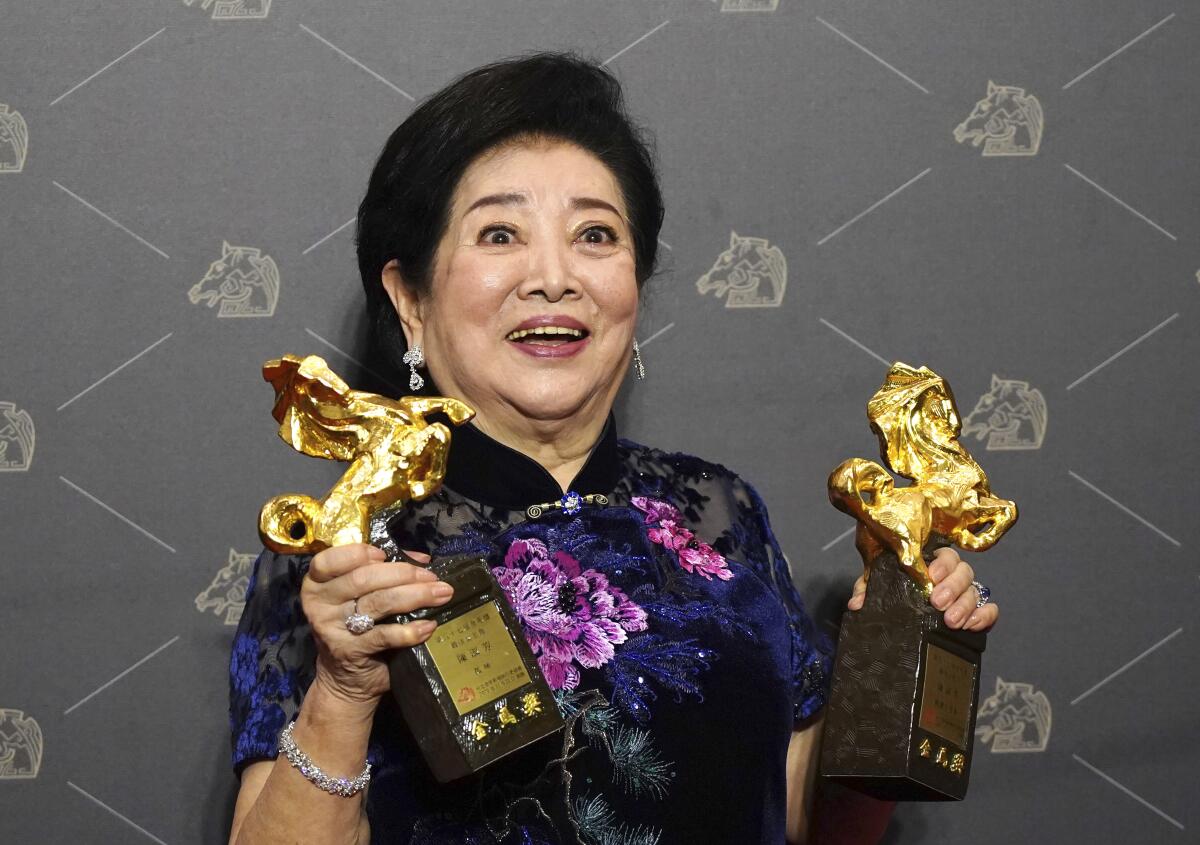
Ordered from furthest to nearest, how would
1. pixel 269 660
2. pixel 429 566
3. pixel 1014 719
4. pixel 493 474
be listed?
pixel 1014 719 → pixel 493 474 → pixel 269 660 → pixel 429 566

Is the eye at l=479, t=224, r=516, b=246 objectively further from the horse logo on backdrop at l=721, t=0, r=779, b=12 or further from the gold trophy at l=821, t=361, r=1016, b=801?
the horse logo on backdrop at l=721, t=0, r=779, b=12

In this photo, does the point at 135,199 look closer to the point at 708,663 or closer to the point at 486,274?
the point at 486,274

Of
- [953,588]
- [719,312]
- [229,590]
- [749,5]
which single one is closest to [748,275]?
[719,312]

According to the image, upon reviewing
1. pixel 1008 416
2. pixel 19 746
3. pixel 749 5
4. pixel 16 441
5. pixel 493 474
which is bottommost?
pixel 19 746

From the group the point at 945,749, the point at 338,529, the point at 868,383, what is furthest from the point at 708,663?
the point at 868,383

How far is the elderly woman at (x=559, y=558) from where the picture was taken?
4.47 feet

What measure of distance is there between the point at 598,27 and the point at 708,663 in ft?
3.19

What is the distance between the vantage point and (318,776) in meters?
1.24

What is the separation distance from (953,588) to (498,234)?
1.95 feet

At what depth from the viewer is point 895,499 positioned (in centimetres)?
142

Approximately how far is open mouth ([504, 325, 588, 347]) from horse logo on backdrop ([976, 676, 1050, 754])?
104cm

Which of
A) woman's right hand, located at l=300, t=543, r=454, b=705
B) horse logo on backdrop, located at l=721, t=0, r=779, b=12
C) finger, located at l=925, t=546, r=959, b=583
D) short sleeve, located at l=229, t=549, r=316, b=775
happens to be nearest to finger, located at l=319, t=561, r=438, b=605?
woman's right hand, located at l=300, t=543, r=454, b=705

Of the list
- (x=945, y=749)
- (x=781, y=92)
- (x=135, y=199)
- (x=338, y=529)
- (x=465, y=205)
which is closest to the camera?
(x=338, y=529)

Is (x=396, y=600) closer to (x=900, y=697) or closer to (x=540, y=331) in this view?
(x=540, y=331)
